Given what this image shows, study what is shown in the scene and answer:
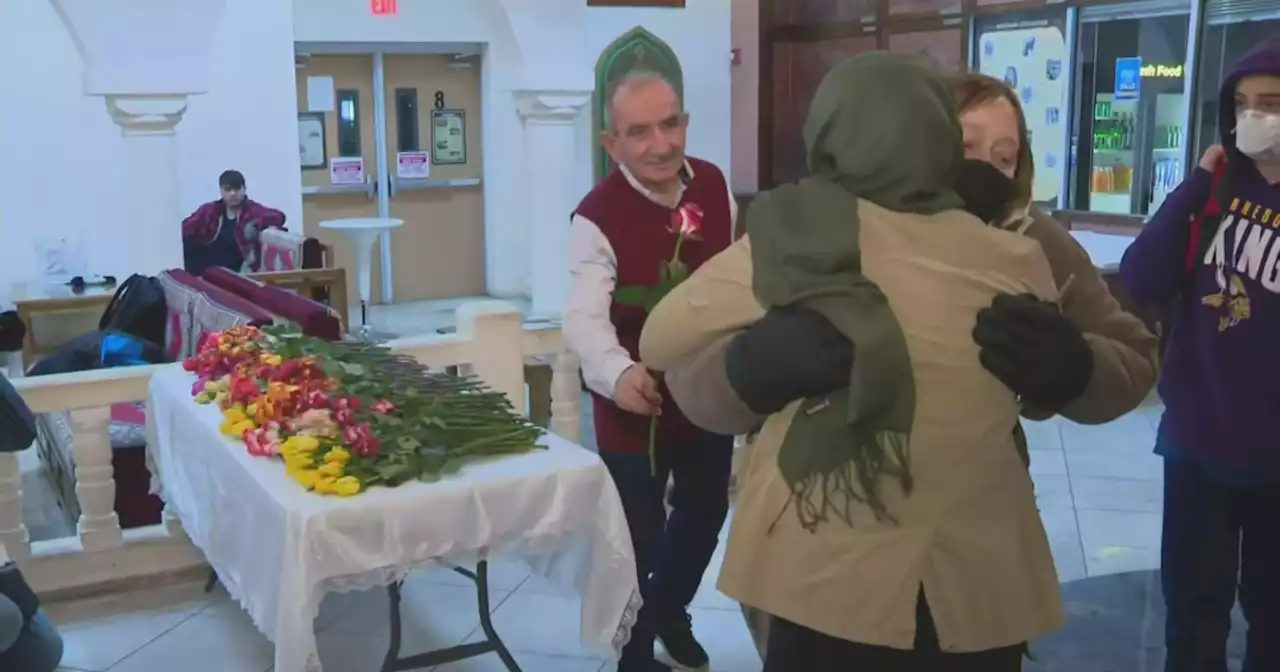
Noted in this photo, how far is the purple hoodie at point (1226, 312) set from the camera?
2.11 meters

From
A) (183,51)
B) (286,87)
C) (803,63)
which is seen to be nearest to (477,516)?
(183,51)

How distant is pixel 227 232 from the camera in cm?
738

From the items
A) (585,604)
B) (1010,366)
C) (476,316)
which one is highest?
(1010,366)

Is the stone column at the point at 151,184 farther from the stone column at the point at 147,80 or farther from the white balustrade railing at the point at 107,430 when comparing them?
the white balustrade railing at the point at 107,430

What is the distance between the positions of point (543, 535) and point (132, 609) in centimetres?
161

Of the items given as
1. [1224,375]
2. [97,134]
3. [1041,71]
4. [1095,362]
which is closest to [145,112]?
[97,134]

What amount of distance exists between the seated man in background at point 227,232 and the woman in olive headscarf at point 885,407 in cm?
648

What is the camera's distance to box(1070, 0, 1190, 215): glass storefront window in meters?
6.61

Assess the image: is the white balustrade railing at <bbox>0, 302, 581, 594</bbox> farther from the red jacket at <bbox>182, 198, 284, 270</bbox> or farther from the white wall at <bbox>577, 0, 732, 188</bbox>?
the white wall at <bbox>577, 0, 732, 188</bbox>

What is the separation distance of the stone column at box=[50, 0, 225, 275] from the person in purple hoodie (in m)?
4.50

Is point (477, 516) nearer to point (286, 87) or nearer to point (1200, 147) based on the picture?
point (1200, 147)

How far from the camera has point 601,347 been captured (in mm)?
2236

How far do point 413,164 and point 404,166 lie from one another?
7 centimetres

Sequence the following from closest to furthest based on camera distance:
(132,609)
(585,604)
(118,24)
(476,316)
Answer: (585,604) → (132,609) → (476,316) → (118,24)
